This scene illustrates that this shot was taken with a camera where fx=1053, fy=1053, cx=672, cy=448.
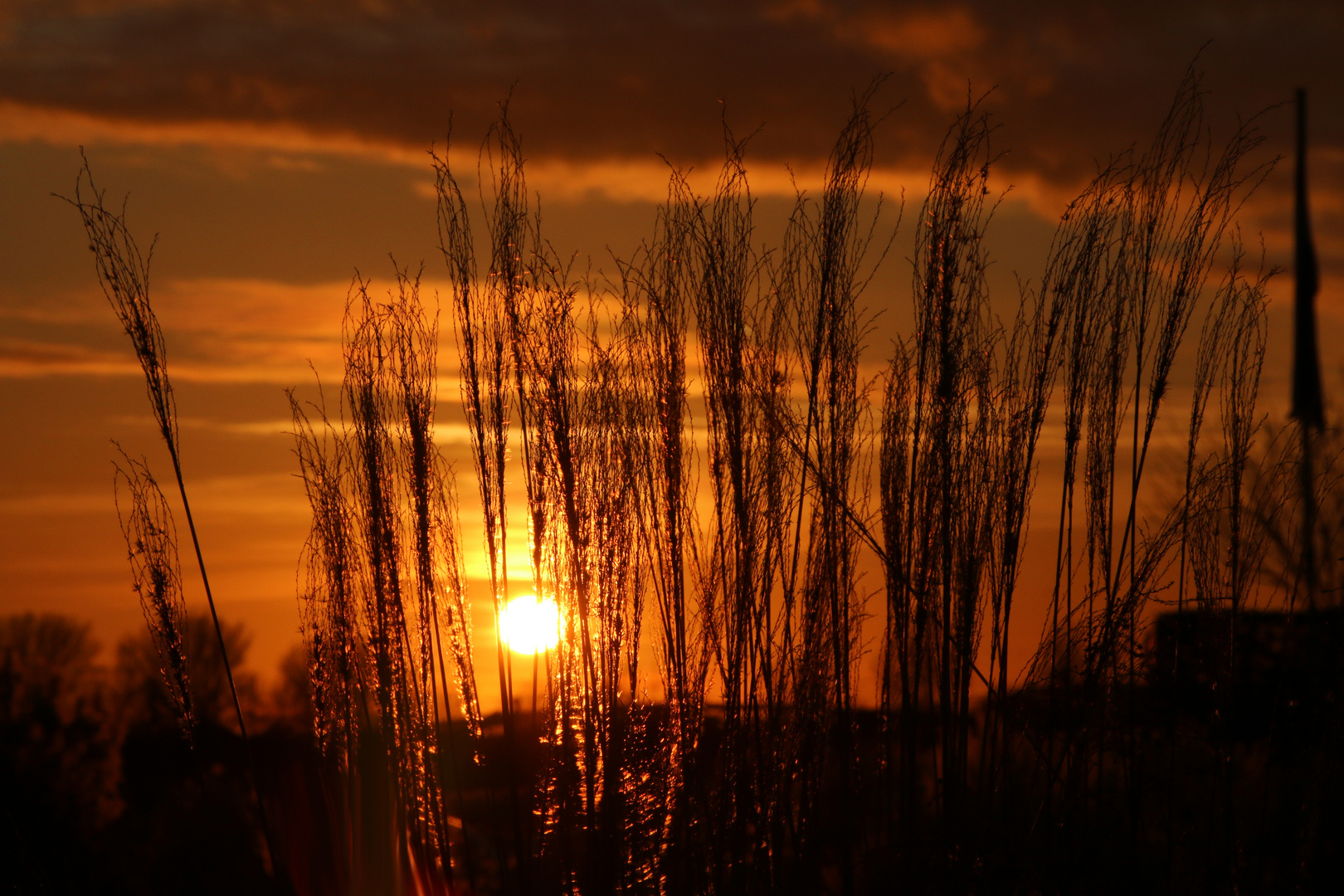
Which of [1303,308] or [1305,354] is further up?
[1303,308]

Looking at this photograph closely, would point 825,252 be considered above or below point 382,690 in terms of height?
above

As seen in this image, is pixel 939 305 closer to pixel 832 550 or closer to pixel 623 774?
pixel 832 550

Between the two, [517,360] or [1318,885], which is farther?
[1318,885]

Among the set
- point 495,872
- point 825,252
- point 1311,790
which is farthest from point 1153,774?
point 495,872

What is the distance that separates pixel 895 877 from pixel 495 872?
4.85 metres

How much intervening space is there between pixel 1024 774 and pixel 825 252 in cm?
377

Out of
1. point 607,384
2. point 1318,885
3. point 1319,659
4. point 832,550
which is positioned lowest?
point 1318,885

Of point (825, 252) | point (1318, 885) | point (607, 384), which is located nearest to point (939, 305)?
point (825, 252)

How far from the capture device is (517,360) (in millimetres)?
4969

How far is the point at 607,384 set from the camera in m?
5.04

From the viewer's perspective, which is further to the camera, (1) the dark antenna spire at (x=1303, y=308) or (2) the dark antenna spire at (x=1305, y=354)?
(1) the dark antenna spire at (x=1303, y=308)

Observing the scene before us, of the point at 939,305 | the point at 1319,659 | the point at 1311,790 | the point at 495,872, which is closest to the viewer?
the point at 939,305

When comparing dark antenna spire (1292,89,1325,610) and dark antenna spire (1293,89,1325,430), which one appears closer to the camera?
dark antenna spire (1292,89,1325,610)

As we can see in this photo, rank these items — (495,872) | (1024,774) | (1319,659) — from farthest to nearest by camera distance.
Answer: (495,872)
(1024,774)
(1319,659)
